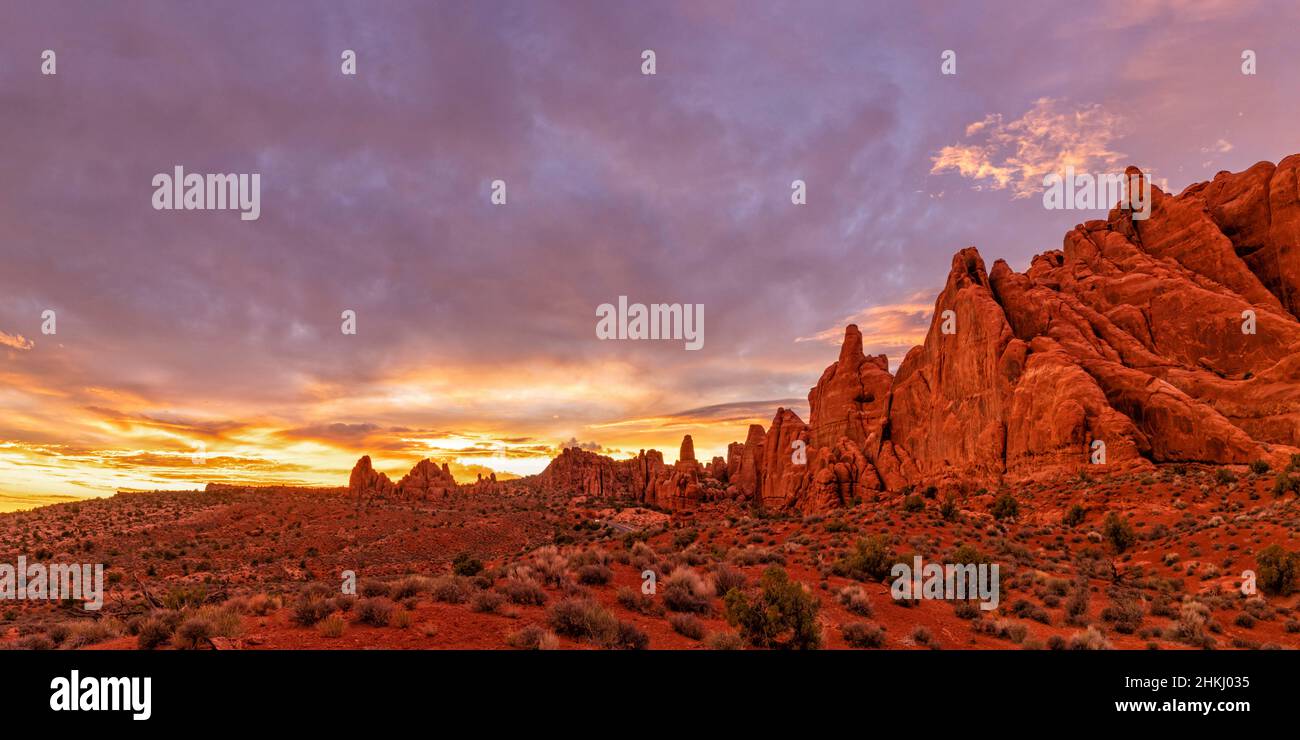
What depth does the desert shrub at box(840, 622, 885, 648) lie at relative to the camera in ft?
38.5

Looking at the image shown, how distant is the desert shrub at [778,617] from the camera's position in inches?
406

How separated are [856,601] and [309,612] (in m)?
13.5

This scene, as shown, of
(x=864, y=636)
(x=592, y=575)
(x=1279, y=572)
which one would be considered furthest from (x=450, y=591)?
(x=1279, y=572)

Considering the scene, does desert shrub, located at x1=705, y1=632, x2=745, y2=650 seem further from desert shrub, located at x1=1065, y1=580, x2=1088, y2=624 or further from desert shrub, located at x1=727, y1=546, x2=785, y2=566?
desert shrub, located at x1=1065, y1=580, x2=1088, y2=624

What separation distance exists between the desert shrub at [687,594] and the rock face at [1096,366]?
1815 inches

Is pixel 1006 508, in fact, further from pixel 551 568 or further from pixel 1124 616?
pixel 551 568

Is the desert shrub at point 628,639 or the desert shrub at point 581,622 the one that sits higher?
the desert shrub at point 581,622

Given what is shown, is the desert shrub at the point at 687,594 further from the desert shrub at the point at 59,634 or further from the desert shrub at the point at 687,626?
the desert shrub at the point at 59,634

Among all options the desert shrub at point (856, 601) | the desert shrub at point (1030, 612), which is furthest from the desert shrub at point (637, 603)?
the desert shrub at point (1030, 612)

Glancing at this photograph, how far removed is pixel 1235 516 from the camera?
2923cm
